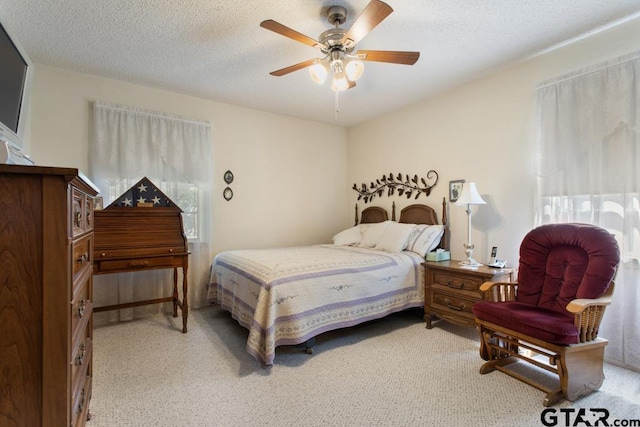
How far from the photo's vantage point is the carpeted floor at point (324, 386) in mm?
1695

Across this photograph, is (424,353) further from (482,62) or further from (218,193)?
(218,193)

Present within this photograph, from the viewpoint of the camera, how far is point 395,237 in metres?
3.48

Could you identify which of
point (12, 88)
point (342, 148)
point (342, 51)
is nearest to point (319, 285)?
point (342, 51)

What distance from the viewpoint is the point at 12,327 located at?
92 cm

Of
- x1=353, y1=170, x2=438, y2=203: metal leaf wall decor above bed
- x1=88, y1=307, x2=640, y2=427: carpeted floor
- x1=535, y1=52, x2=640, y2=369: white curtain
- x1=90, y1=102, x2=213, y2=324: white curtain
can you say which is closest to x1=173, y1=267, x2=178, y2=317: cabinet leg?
x1=90, y1=102, x2=213, y2=324: white curtain

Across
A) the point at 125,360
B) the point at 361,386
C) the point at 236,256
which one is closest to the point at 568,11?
the point at 361,386

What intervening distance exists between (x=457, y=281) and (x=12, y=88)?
3.32 metres

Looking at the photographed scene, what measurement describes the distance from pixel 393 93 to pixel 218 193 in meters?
2.37

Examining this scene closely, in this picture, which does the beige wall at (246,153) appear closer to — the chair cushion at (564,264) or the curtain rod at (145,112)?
the curtain rod at (145,112)

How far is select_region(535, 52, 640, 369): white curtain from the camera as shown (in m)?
2.17

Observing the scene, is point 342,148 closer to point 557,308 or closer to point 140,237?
point 140,237

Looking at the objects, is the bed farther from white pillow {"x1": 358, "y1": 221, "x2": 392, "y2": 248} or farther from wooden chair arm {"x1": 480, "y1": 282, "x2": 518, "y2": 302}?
wooden chair arm {"x1": 480, "y1": 282, "x2": 518, "y2": 302}

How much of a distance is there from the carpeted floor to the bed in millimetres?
229


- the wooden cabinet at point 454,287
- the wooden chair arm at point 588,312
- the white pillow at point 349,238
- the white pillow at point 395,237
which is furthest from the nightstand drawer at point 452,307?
the white pillow at point 349,238
